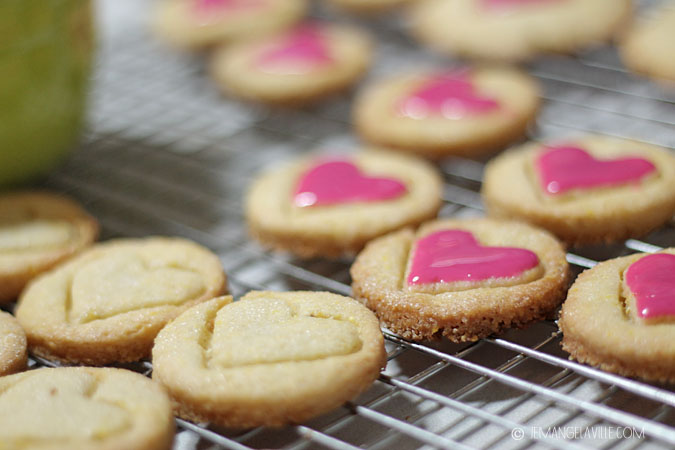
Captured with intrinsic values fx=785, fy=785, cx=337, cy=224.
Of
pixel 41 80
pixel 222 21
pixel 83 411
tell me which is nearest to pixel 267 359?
pixel 83 411

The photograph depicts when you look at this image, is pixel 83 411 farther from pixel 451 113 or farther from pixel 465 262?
pixel 451 113

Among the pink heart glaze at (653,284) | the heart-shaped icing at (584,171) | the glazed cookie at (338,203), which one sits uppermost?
the heart-shaped icing at (584,171)

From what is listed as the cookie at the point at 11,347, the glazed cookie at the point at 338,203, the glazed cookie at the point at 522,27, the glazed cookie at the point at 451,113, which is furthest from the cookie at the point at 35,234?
the glazed cookie at the point at 522,27

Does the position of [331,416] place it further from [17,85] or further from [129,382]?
[17,85]

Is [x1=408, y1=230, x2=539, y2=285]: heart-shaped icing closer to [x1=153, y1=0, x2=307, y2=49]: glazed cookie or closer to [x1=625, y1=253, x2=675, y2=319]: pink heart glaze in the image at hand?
[x1=625, y1=253, x2=675, y2=319]: pink heart glaze

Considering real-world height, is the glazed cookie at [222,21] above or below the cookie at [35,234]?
above

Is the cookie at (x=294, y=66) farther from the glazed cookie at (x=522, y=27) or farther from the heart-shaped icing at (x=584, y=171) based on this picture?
the heart-shaped icing at (x=584, y=171)
